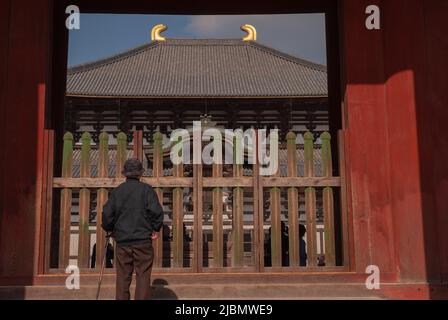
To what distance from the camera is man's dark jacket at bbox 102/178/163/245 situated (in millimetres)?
4684

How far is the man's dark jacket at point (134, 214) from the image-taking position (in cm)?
468

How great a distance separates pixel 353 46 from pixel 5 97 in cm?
370

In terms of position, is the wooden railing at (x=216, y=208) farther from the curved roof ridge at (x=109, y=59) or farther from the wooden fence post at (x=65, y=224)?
the curved roof ridge at (x=109, y=59)

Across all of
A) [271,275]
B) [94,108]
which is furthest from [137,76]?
[271,275]

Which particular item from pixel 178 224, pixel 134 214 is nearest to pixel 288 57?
pixel 178 224

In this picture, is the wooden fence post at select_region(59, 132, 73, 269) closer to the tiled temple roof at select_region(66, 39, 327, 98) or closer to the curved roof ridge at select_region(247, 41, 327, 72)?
the tiled temple roof at select_region(66, 39, 327, 98)

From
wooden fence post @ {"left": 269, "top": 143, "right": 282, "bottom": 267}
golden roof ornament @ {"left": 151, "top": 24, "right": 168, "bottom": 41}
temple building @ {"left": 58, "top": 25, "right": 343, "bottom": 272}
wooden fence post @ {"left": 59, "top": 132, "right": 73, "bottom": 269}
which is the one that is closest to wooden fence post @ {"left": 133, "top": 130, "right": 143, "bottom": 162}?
→ wooden fence post @ {"left": 59, "top": 132, "right": 73, "bottom": 269}

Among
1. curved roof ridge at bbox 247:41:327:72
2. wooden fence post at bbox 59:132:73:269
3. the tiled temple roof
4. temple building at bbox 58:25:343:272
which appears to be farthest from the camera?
curved roof ridge at bbox 247:41:327:72

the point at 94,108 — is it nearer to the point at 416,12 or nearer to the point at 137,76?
the point at 137,76

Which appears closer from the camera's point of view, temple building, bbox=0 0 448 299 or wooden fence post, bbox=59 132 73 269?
temple building, bbox=0 0 448 299

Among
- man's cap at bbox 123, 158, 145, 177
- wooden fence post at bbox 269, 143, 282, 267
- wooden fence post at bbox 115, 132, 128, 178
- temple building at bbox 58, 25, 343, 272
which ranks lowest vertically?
wooden fence post at bbox 269, 143, 282, 267

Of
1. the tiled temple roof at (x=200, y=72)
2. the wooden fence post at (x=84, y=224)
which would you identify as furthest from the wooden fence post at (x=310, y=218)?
the tiled temple roof at (x=200, y=72)

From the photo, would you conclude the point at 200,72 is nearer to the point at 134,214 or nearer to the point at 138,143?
the point at 138,143

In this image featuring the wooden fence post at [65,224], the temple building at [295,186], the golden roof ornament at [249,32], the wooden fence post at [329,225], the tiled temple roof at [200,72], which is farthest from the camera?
the golden roof ornament at [249,32]
